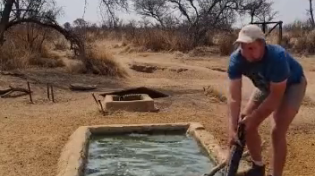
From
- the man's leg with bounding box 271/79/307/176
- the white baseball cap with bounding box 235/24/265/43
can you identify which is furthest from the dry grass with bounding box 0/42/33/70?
the white baseball cap with bounding box 235/24/265/43

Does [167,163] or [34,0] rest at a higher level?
[34,0]

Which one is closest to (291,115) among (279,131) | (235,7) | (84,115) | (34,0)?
(279,131)

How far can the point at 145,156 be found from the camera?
6.20 meters

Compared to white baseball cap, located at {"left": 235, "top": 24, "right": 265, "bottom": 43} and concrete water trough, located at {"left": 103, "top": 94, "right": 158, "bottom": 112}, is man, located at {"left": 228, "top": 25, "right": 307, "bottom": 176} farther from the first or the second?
concrete water trough, located at {"left": 103, "top": 94, "right": 158, "bottom": 112}

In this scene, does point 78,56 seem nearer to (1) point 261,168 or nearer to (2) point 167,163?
(2) point 167,163

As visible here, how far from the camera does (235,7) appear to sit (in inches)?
1168

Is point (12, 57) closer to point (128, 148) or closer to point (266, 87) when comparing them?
point (128, 148)

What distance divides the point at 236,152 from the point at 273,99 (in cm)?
52

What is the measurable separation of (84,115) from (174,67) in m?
8.14

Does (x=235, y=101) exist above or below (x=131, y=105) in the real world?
above

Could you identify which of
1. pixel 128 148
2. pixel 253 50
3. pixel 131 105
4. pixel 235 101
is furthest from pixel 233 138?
pixel 131 105

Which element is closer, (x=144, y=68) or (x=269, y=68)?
(x=269, y=68)

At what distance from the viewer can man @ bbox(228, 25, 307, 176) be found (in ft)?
13.1

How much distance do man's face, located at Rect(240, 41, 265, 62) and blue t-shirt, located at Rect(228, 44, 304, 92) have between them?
0.06 m
